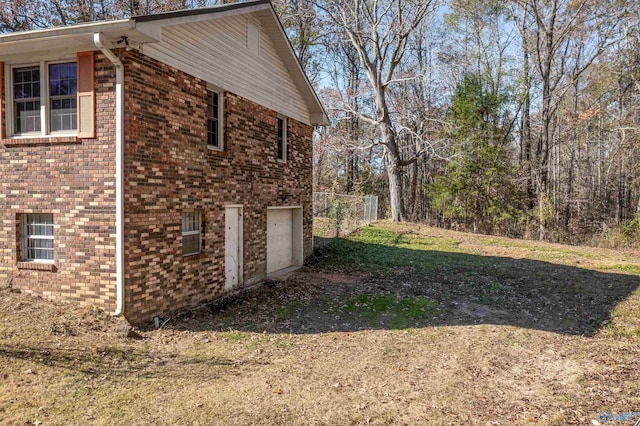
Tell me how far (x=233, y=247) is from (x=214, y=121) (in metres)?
3.05

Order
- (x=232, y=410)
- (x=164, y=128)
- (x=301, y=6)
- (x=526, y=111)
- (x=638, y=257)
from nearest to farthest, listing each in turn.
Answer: (x=232, y=410) → (x=164, y=128) → (x=638, y=257) → (x=301, y=6) → (x=526, y=111)

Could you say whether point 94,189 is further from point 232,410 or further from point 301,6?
point 301,6

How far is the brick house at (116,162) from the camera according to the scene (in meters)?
6.85

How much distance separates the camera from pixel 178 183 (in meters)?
8.04

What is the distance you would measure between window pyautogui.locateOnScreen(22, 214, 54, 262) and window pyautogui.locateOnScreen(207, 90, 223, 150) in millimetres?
3544

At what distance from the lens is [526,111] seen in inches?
1138

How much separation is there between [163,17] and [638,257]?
19.9 meters

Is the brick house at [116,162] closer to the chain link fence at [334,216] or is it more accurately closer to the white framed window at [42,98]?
the white framed window at [42,98]

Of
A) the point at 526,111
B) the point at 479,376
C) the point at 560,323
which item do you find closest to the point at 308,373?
the point at 479,376

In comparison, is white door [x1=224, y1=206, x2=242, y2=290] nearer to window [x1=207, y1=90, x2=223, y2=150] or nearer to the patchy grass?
window [x1=207, y1=90, x2=223, y2=150]

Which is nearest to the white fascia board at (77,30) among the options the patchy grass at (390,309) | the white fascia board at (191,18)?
the white fascia board at (191,18)

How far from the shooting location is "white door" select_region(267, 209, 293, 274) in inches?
486

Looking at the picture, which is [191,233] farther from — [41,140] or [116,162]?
[41,140]

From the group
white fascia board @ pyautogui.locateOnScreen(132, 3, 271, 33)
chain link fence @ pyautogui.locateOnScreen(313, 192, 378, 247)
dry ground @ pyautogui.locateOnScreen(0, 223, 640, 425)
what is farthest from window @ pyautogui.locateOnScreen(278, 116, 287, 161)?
chain link fence @ pyautogui.locateOnScreen(313, 192, 378, 247)
